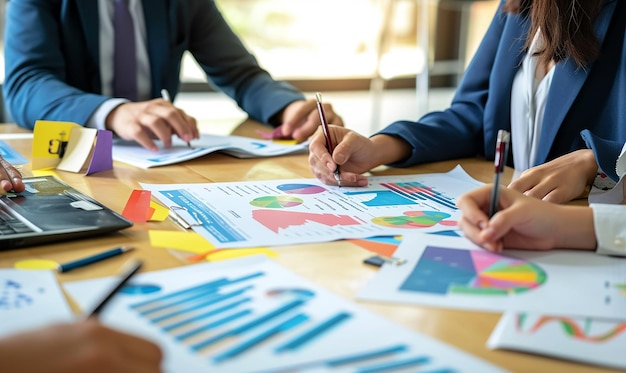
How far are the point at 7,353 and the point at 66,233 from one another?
13.7 inches

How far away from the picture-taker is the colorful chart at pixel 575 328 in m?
0.62

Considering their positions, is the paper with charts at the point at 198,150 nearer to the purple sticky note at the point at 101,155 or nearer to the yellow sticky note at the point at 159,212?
the purple sticky note at the point at 101,155

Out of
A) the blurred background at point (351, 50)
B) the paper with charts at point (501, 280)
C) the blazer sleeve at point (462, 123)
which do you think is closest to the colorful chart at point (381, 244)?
the paper with charts at point (501, 280)

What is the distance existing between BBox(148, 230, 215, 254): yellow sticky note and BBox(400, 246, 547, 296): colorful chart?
9.6 inches

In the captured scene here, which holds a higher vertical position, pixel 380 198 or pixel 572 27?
pixel 572 27

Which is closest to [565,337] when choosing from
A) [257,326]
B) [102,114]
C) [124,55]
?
[257,326]

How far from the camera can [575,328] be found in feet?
2.09

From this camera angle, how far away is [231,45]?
74.8 inches

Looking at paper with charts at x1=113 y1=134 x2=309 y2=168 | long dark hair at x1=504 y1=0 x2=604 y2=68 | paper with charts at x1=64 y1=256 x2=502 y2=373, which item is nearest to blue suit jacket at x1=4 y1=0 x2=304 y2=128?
paper with charts at x1=113 y1=134 x2=309 y2=168

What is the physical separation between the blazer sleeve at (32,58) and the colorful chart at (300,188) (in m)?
0.62

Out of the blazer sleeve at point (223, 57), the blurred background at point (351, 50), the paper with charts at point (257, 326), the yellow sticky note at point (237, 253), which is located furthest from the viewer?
the blurred background at point (351, 50)

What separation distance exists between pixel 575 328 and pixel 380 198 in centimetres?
48

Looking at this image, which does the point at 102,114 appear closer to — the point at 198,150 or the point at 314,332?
the point at 198,150

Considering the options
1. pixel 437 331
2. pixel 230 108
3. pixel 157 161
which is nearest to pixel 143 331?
pixel 437 331
